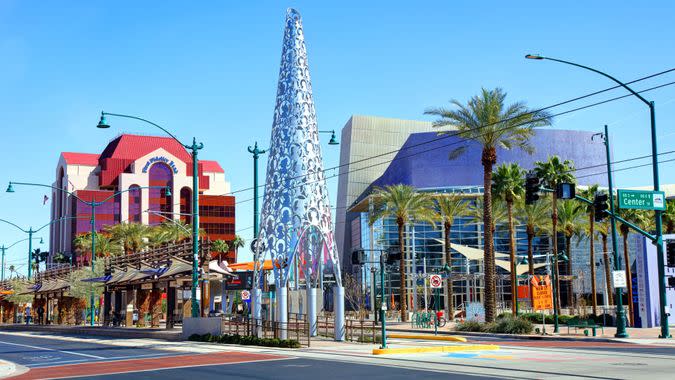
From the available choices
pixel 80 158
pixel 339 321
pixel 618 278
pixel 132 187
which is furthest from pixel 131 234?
pixel 618 278

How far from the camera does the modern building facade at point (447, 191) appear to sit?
103188 millimetres

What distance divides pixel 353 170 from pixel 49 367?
11220 centimetres

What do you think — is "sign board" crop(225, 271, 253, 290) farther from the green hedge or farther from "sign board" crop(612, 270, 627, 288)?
"sign board" crop(612, 270, 627, 288)

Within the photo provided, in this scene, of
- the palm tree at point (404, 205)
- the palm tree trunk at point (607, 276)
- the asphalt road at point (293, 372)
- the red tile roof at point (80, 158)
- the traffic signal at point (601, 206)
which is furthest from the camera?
the red tile roof at point (80, 158)

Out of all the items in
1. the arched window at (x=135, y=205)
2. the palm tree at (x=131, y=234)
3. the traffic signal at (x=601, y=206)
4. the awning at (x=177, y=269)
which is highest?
the arched window at (x=135, y=205)

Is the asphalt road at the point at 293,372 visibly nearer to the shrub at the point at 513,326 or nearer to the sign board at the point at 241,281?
the sign board at the point at 241,281

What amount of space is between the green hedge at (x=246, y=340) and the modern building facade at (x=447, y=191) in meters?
55.5

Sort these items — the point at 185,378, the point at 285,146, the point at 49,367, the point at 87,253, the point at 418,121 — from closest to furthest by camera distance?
1. the point at 185,378
2. the point at 49,367
3. the point at 285,146
4. the point at 87,253
5. the point at 418,121

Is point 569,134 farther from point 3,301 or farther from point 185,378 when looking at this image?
point 185,378

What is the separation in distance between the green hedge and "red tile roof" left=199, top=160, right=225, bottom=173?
4674 inches

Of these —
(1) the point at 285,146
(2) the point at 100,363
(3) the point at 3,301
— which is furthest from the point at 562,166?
(3) the point at 3,301

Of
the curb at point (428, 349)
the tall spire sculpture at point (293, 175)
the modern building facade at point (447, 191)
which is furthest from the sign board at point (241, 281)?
the modern building facade at point (447, 191)

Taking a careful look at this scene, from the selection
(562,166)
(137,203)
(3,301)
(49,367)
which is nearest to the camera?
(49,367)

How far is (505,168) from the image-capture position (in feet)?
204
